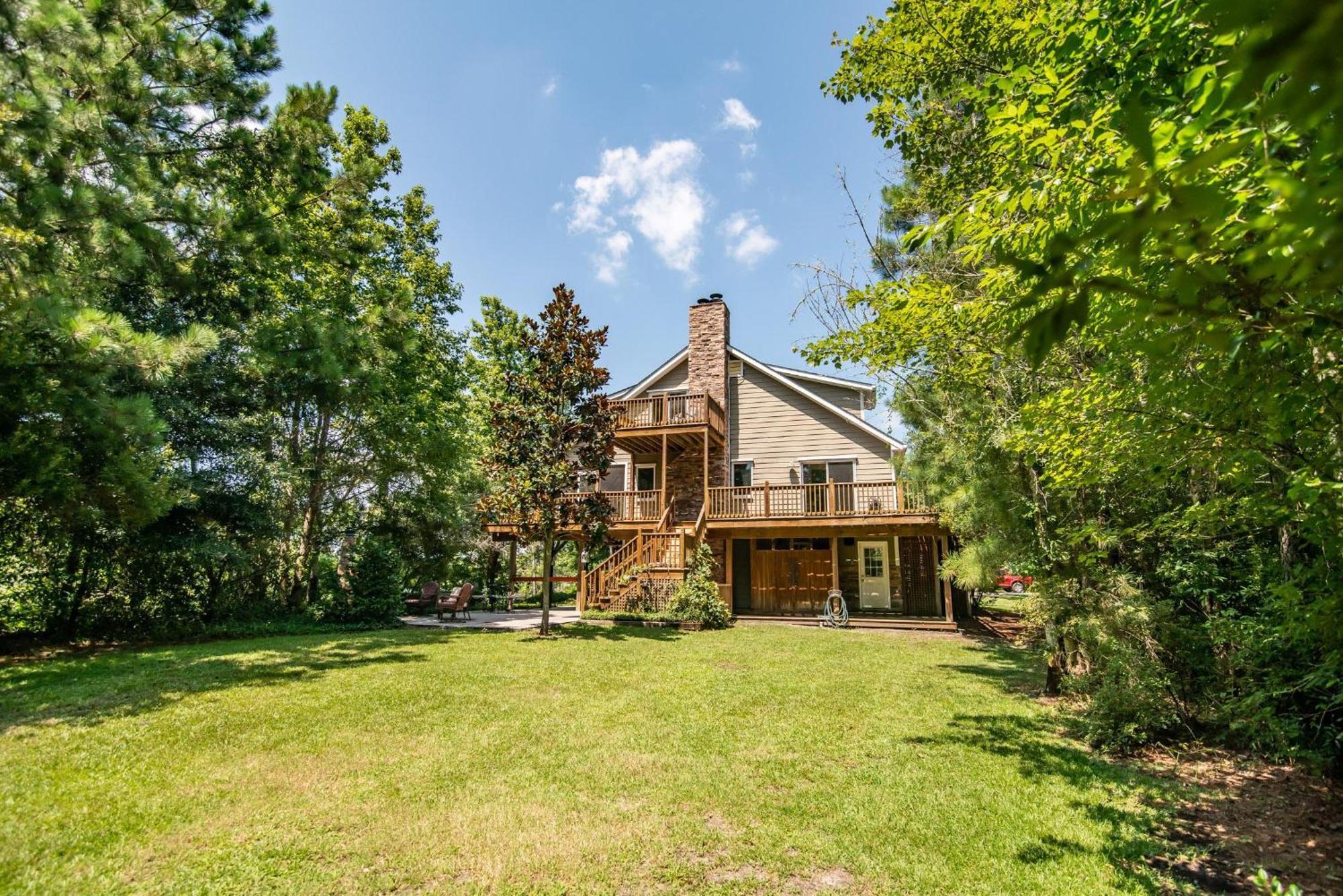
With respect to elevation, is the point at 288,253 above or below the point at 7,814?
above

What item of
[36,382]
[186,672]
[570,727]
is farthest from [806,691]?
[36,382]

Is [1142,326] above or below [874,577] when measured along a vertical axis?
above

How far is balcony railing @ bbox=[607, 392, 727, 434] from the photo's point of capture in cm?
1725

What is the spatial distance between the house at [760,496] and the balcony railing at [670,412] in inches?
1.8

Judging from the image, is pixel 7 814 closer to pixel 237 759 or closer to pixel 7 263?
pixel 237 759

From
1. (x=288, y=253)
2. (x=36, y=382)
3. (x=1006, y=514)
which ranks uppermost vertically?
(x=288, y=253)

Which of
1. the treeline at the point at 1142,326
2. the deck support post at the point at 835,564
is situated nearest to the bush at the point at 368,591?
the deck support post at the point at 835,564

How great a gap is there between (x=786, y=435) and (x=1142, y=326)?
1618cm

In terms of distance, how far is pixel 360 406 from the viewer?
51.5 ft

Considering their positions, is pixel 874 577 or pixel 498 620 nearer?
pixel 498 620

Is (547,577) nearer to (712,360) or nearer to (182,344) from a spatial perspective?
(182,344)

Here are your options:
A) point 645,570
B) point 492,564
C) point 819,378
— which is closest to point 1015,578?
point 645,570

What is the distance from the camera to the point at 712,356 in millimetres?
19219

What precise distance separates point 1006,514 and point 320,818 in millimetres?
8213
